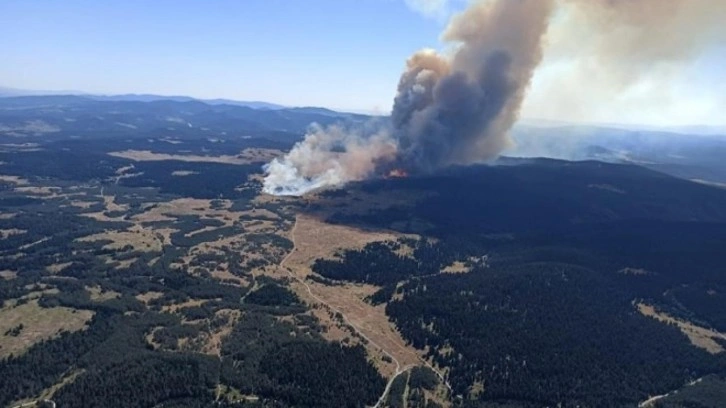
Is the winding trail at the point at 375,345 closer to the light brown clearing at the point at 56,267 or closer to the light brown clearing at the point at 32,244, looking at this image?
the light brown clearing at the point at 56,267

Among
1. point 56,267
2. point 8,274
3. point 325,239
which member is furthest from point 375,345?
point 8,274

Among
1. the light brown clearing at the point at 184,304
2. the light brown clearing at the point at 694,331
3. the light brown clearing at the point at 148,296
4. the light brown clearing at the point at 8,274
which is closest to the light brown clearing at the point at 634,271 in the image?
the light brown clearing at the point at 694,331

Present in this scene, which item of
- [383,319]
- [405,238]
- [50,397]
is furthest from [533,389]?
[405,238]

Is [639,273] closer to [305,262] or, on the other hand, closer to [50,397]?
[305,262]

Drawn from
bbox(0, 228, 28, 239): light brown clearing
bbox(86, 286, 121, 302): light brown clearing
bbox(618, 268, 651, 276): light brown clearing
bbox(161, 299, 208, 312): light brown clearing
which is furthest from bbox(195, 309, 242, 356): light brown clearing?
bbox(618, 268, 651, 276): light brown clearing

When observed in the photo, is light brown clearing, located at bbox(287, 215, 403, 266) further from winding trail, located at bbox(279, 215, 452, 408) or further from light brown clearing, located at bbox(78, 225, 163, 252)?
light brown clearing, located at bbox(78, 225, 163, 252)

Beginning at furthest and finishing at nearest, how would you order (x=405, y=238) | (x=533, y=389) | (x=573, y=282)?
(x=405, y=238)
(x=573, y=282)
(x=533, y=389)
